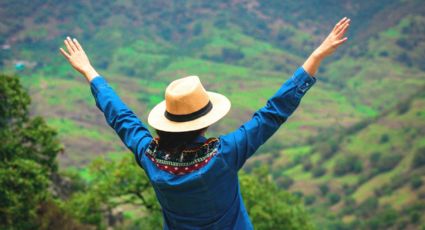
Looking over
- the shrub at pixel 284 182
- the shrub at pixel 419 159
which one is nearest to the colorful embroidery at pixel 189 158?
the shrub at pixel 284 182

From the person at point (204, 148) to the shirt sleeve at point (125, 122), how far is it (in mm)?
53

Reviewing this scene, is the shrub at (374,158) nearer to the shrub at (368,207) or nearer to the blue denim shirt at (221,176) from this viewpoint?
the shrub at (368,207)

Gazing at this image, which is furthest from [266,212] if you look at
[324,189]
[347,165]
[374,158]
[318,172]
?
[374,158]

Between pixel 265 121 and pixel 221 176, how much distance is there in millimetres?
478

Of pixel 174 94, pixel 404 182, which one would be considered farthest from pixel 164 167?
pixel 404 182

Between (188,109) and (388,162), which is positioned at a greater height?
(188,109)

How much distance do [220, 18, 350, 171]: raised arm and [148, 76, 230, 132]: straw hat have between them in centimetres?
19

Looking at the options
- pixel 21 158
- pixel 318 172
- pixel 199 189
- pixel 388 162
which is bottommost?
pixel 318 172

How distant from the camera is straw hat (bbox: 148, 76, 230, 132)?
4703mm

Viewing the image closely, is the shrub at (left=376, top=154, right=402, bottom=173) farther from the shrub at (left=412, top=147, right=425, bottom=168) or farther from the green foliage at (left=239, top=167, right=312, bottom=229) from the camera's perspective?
the green foliage at (left=239, top=167, right=312, bottom=229)

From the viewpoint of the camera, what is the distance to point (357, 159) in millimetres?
159500

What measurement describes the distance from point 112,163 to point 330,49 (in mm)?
29391

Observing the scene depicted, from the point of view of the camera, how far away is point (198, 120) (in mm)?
4723

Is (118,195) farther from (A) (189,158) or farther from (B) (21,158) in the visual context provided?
(A) (189,158)
